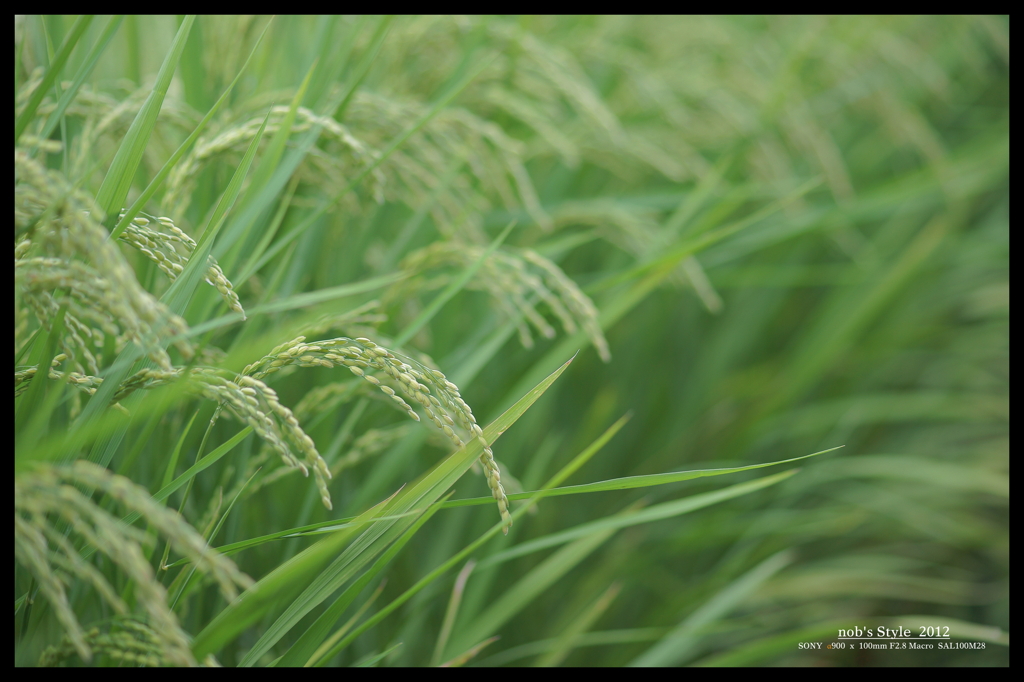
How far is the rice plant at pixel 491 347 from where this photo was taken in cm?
61

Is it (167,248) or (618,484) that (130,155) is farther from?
(618,484)

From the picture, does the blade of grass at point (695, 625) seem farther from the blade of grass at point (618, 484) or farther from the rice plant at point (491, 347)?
the blade of grass at point (618, 484)

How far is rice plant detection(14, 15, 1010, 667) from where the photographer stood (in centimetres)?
61

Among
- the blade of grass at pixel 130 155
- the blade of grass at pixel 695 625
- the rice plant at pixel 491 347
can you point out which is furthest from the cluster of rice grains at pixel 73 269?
the blade of grass at pixel 695 625

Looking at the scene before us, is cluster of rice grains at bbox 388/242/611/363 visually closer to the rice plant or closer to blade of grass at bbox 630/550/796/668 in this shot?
the rice plant

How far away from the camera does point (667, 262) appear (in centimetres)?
101

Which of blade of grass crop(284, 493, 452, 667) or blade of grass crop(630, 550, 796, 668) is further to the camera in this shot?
blade of grass crop(630, 550, 796, 668)

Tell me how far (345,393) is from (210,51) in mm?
689

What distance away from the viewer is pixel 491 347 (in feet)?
3.43

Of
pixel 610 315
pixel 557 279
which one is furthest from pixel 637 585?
pixel 557 279

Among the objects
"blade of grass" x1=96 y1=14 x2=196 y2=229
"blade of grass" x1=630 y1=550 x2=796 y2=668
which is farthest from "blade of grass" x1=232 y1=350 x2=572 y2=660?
"blade of grass" x1=630 y1=550 x2=796 y2=668

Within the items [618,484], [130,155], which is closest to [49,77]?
[130,155]

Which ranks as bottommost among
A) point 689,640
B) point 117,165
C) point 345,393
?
point 689,640
